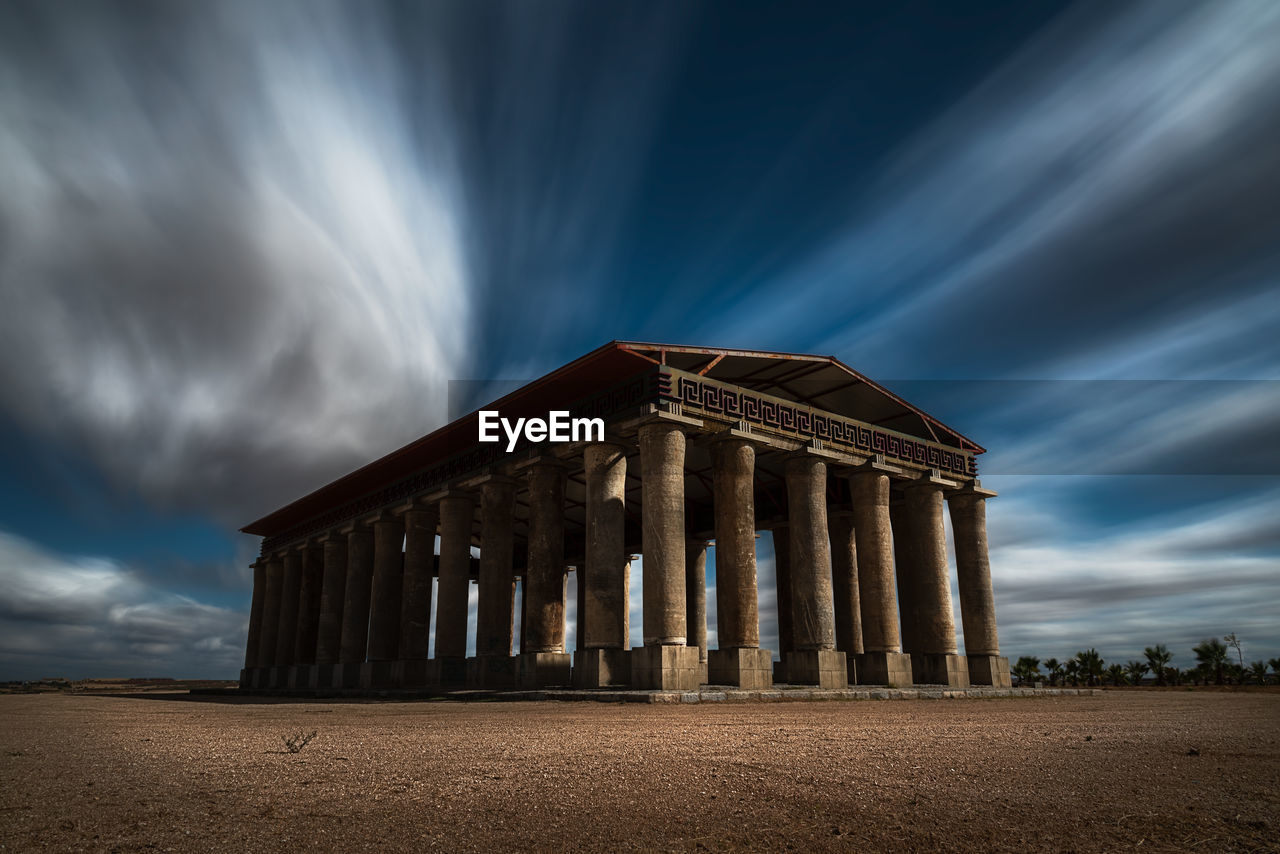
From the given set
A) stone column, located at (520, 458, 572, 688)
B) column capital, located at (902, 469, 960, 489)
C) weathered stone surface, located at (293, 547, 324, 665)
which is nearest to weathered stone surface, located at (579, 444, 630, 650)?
stone column, located at (520, 458, 572, 688)

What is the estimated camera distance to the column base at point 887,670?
2389 cm

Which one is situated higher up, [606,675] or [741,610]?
[741,610]

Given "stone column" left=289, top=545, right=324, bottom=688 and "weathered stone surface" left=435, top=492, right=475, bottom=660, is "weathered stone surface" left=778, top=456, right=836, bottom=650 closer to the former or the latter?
"weathered stone surface" left=435, top=492, right=475, bottom=660

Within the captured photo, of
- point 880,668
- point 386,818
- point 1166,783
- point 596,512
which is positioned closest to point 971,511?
point 880,668

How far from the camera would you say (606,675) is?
66.5 feet

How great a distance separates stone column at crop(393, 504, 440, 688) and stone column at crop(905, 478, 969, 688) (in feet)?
61.4

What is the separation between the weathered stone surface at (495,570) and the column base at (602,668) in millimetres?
5772

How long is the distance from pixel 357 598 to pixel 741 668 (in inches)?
846

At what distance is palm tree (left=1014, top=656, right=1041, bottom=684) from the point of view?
6066cm

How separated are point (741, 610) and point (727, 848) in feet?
57.1

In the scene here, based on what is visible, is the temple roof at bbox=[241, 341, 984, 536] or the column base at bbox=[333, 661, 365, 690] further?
the column base at bbox=[333, 661, 365, 690]

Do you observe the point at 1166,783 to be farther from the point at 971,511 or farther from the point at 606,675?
the point at 971,511

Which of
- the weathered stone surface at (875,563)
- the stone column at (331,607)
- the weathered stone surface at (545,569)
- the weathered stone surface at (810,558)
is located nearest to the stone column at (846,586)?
the weathered stone surface at (875,563)

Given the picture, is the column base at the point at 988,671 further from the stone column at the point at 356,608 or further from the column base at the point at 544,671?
the stone column at the point at 356,608
